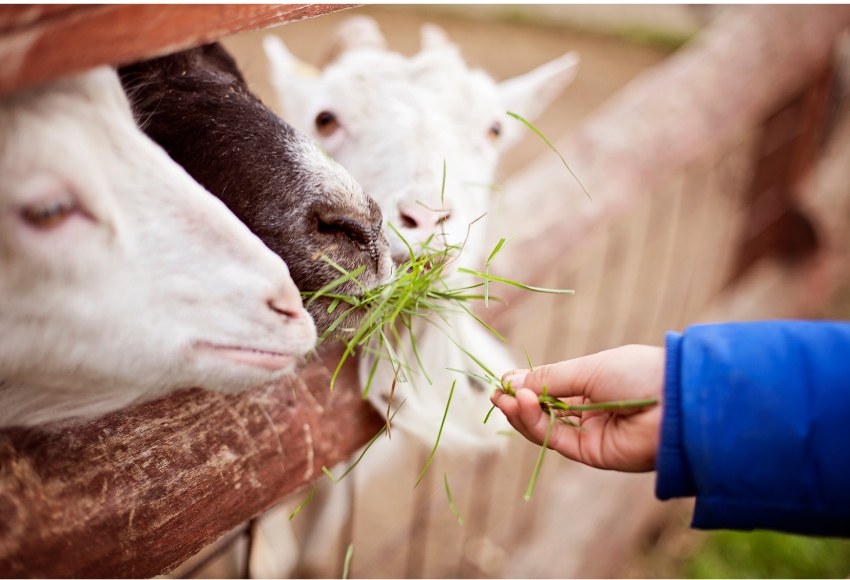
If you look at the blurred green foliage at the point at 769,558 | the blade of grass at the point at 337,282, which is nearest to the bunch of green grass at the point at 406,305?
the blade of grass at the point at 337,282

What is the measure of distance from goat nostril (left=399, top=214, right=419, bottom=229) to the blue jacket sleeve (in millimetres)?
622

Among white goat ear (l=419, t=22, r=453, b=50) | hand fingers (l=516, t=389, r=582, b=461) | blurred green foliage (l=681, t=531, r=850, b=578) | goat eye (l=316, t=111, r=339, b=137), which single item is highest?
white goat ear (l=419, t=22, r=453, b=50)

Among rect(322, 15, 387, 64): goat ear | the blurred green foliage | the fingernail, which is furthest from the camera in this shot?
the blurred green foliage

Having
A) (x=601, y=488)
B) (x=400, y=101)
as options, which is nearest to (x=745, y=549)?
(x=601, y=488)

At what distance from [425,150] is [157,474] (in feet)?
3.17

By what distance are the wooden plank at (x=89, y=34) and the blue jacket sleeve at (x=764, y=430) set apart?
82 centimetres

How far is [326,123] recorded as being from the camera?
184 cm

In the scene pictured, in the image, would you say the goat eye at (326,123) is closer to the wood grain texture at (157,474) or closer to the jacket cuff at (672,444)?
the wood grain texture at (157,474)

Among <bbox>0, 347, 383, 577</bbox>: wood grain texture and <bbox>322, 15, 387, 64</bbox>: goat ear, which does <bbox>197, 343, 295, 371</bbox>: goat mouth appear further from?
<bbox>322, 15, 387, 64</bbox>: goat ear

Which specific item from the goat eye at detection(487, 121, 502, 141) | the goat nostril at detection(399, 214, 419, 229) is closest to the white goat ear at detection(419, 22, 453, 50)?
the goat eye at detection(487, 121, 502, 141)

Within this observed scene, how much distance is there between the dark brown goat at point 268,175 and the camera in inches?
42.3

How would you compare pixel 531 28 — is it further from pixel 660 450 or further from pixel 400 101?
pixel 660 450

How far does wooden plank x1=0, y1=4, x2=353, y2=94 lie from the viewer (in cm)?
65

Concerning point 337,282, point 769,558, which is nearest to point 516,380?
point 337,282
